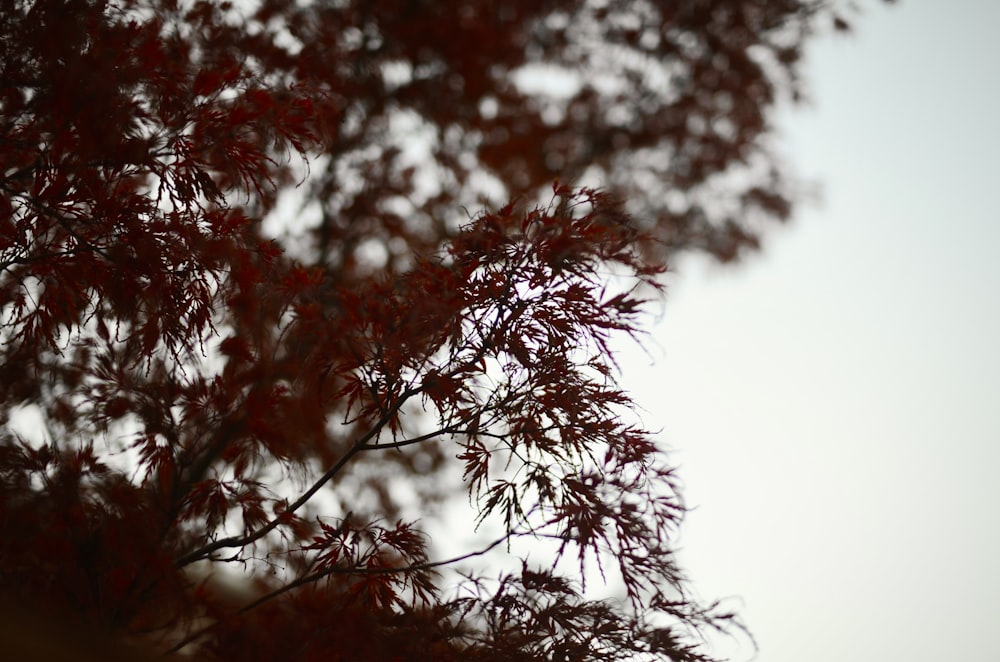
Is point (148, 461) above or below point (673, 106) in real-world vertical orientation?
below

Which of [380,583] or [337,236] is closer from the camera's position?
[380,583]

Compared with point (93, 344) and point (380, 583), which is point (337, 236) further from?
point (380, 583)

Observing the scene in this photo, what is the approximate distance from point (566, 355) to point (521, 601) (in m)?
0.93

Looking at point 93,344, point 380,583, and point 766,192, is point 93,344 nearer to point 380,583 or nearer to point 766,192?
point 380,583

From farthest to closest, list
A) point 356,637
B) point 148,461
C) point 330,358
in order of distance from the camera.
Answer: point 148,461, point 330,358, point 356,637

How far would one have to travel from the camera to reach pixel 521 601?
2598 millimetres

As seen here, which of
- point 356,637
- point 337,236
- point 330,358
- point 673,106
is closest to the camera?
point 356,637

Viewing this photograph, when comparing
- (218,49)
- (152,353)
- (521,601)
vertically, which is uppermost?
(218,49)

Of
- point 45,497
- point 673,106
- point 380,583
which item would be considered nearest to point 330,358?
point 380,583

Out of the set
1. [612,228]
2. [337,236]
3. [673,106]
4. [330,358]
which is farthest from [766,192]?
[330,358]

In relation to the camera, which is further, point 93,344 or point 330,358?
point 93,344

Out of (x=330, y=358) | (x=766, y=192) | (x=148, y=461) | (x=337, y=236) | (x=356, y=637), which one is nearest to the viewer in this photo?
(x=356, y=637)

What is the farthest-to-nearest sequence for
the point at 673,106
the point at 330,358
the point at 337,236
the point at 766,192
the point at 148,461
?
the point at 766,192 → the point at 673,106 → the point at 337,236 → the point at 148,461 → the point at 330,358

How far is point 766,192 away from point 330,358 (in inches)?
290
